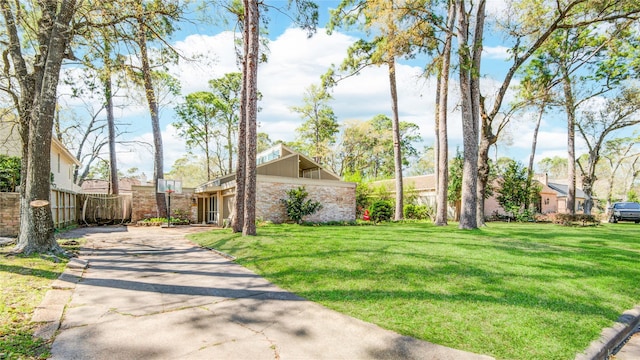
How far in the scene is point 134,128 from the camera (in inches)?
757

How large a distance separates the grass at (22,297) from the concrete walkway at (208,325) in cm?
24

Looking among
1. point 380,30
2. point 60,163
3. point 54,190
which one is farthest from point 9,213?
point 380,30

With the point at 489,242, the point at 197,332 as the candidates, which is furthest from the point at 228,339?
the point at 489,242

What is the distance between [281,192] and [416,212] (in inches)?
436

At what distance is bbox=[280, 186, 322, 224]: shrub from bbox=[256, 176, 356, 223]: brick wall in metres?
0.36

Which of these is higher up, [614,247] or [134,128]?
[134,128]

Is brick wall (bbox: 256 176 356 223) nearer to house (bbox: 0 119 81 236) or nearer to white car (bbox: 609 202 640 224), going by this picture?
house (bbox: 0 119 81 236)

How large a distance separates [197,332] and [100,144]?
27.2m

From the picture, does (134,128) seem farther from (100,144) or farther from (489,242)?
(489,242)

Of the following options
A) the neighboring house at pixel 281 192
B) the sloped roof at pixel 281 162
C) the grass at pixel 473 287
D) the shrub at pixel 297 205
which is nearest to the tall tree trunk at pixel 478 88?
the grass at pixel 473 287

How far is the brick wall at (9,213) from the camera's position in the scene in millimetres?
10105

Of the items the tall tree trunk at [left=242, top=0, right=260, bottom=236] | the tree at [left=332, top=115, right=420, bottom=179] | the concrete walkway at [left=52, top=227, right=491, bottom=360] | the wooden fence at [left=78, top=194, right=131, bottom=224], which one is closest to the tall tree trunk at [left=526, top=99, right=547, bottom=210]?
the tree at [left=332, top=115, right=420, bottom=179]

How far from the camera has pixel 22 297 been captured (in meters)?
3.95

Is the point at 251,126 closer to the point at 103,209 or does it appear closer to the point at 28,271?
the point at 28,271
